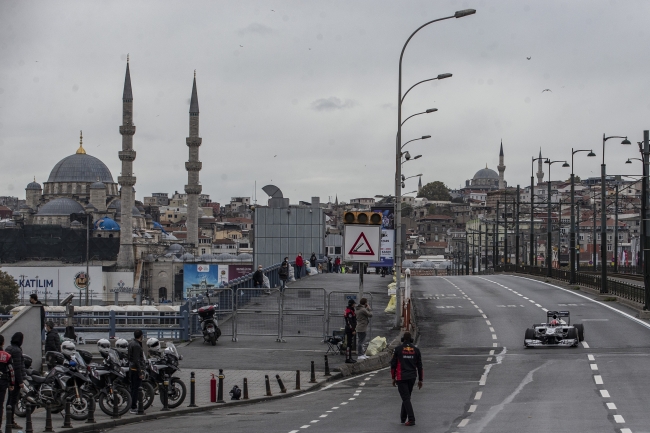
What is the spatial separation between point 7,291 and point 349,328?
114829 millimetres

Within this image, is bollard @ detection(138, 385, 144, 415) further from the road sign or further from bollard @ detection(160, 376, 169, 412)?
the road sign

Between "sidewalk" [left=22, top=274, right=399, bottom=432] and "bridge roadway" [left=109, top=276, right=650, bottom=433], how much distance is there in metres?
0.54

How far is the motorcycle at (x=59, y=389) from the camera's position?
16.7m

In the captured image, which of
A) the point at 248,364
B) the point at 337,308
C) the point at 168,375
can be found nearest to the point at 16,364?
the point at 168,375

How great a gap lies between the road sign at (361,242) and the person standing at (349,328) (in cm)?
158

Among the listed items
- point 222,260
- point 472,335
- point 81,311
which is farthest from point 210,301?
point 222,260

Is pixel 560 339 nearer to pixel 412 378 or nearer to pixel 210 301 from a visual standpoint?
pixel 210 301

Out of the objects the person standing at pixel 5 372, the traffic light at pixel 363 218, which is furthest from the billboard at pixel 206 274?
the person standing at pixel 5 372

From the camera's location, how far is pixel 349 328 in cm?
2473

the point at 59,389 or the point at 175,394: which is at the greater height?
the point at 59,389

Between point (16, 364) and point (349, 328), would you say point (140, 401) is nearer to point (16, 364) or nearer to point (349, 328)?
point (16, 364)

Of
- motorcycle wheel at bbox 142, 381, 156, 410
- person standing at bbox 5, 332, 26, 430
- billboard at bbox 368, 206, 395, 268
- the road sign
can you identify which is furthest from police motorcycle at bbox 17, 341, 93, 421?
billboard at bbox 368, 206, 395, 268

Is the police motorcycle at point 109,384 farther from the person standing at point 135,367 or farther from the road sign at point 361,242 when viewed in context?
the road sign at point 361,242

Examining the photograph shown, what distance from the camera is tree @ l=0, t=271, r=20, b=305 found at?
12875cm
